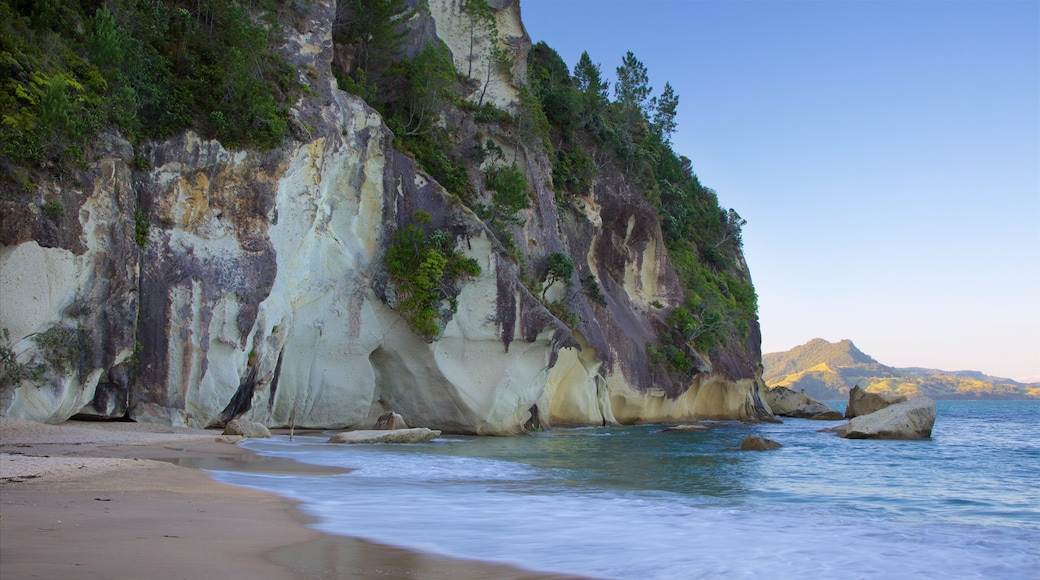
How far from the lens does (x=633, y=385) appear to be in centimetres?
3906

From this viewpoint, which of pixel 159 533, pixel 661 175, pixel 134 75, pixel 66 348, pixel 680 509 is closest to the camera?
pixel 159 533

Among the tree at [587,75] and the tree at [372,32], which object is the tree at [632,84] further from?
the tree at [372,32]

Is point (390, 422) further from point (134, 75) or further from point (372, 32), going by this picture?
point (372, 32)

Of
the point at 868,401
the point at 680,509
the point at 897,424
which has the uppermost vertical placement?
the point at 868,401

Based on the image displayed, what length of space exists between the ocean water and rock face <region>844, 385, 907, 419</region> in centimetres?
2458

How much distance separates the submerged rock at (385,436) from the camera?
66.3 ft

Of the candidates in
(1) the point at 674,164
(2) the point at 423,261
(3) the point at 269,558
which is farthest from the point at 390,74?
(1) the point at 674,164

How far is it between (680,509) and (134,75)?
17.4 metres

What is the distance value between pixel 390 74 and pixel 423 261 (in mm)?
10009

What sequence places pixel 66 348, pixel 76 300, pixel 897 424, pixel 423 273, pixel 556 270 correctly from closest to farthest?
pixel 66 348
pixel 76 300
pixel 423 273
pixel 897 424
pixel 556 270

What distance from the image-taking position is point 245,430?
19.1 m

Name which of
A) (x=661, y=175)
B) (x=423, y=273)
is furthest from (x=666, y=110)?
(x=423, y=273)

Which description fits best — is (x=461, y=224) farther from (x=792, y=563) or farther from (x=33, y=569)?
(x=33, y=569)

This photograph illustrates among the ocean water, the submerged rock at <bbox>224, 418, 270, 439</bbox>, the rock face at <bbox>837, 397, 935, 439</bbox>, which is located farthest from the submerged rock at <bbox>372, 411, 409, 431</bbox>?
the rock face at <bbox>837, 397, 935, 439</bbox>
